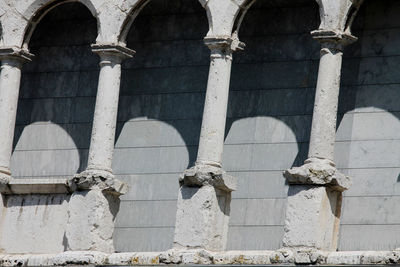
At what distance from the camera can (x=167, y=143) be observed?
26406mm

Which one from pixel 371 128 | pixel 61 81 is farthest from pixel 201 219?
pixel 61 81

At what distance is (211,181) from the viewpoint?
79.8ft

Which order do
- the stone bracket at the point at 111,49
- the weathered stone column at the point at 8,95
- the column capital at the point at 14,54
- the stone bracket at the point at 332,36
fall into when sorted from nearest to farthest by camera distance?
1. the stone bracket at the point at 332,36
2. the stone bracket at the point at 111,49
3. the weathered stone column at the point at 8,95
4. the column capital at the point at 14,54

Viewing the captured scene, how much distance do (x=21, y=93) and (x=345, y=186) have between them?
7.14 m

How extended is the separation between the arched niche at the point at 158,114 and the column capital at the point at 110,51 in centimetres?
110

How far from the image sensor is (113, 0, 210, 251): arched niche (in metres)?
26.2

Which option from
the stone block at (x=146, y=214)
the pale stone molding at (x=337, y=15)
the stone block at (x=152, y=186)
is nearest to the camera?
the pale stone molding at (x=337, y=15)

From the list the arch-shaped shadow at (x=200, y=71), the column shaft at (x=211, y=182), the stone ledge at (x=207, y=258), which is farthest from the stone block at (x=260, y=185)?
the stone ledge at (x=207, y=258)

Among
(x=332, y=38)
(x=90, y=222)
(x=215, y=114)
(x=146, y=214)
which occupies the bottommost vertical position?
(x=90, y=222)

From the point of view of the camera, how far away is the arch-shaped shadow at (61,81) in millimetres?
27312

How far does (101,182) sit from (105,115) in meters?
1.21

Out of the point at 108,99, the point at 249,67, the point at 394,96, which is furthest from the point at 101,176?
the point at 394,96

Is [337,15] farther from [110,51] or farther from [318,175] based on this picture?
[110,51]

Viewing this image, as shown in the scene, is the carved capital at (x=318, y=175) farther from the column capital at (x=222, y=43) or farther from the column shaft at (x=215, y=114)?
the column capital at (x=222, y=43)
